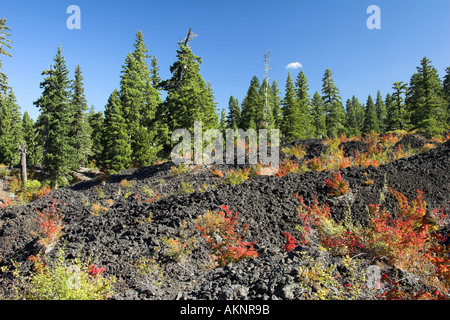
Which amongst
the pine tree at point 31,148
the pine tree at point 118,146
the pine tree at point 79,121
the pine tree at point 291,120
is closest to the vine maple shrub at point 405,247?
the pine tree at point 118,146

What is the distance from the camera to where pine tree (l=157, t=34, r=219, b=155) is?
13.8 m

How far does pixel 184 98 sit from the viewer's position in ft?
45.2

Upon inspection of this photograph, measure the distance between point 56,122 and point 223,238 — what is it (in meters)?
21.7

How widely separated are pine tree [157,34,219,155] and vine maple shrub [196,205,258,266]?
849 cm

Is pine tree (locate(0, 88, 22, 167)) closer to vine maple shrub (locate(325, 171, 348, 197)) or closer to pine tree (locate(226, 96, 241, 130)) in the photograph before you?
vine maple shrub (locate(325, 171, 348, 197))

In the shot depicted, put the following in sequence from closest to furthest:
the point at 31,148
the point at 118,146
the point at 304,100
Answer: the point at 118,146
the point at 304,100
the point at 31,148

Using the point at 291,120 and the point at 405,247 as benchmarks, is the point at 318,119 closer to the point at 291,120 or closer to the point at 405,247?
the point at 291,120

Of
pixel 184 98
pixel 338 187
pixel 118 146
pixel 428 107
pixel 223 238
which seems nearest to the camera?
pixel 223 238

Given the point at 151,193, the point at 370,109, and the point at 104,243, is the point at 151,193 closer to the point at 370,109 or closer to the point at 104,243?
the point at 104,243

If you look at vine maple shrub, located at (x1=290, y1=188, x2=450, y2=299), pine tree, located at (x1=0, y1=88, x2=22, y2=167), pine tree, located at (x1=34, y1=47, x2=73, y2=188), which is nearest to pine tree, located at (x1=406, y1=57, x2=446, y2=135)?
vine maple shrub, located at (x1=290, y1=188, x2=450, y2=299)

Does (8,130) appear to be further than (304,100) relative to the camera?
No

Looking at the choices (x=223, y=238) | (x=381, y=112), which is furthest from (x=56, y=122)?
(x=381, y=112)

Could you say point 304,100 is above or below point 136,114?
above
